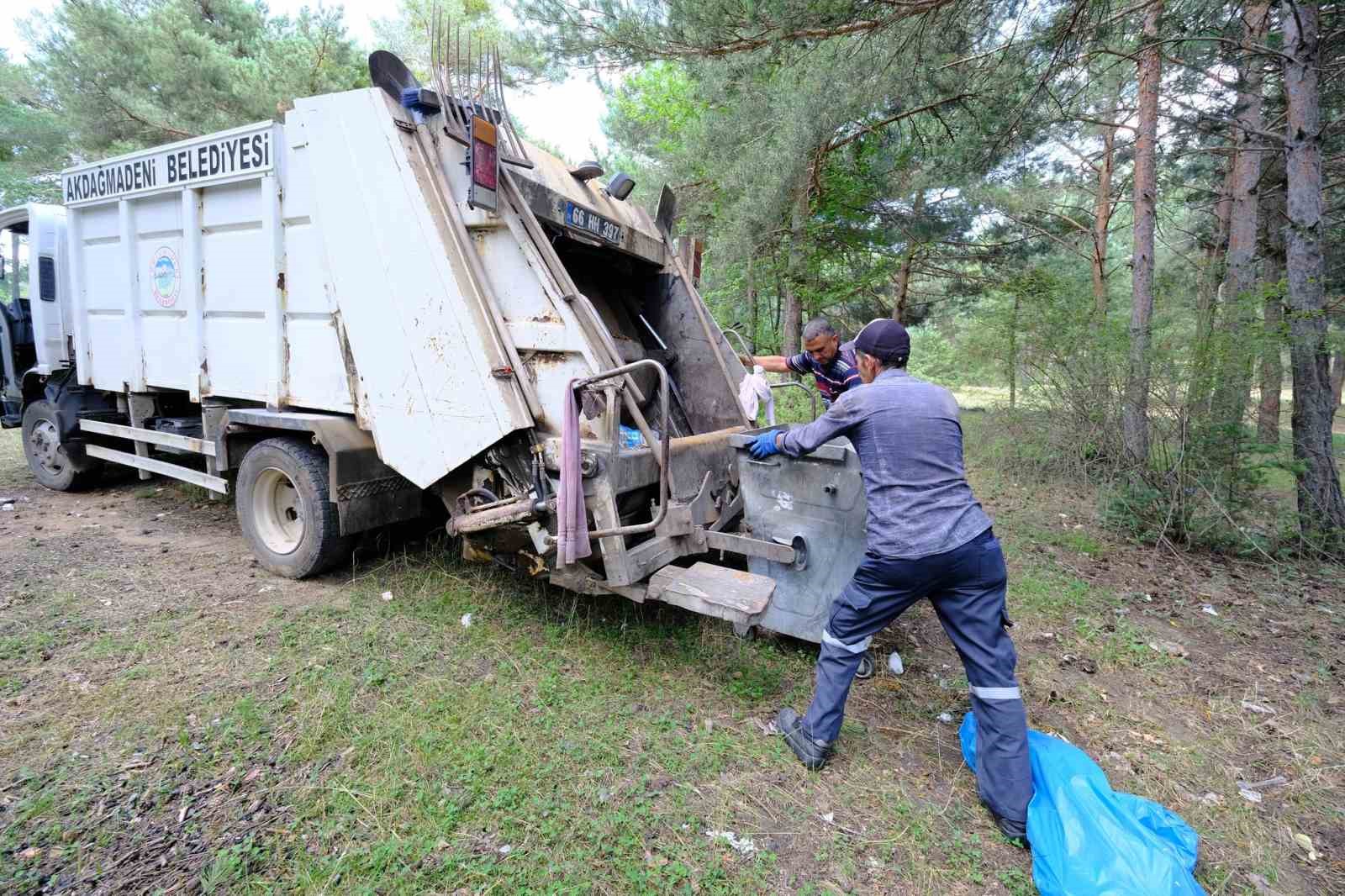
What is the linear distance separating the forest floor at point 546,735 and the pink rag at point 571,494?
620mm

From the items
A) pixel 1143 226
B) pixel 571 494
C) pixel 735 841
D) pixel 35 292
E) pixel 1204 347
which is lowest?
pixel 735 841

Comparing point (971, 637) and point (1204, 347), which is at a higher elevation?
point (1204, 347)

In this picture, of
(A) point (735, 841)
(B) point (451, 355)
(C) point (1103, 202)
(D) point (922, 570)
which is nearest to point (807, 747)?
(A) point (735, 841)

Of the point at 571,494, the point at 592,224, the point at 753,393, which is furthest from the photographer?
the point at 753,393

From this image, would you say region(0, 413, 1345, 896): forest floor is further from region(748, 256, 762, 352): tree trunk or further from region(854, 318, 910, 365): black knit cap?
region(748, 256, 762, 352): tree trunk

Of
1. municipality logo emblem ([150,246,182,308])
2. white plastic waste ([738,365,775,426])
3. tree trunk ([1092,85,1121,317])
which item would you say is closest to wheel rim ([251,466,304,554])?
municipality logo emblem ([150,246,182,308])

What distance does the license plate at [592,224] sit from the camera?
3.26 metres

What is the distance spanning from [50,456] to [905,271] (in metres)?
12.3

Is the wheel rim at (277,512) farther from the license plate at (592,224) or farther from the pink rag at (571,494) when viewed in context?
the license plate at (592,224)

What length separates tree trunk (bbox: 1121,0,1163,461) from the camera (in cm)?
488

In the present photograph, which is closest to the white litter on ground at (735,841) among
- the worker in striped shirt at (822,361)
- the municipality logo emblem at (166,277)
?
the worker in striped shirt at (822,361)

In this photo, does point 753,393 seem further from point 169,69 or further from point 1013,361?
point 169,69

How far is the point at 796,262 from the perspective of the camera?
9.95m

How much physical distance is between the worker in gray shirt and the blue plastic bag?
0.10 m
